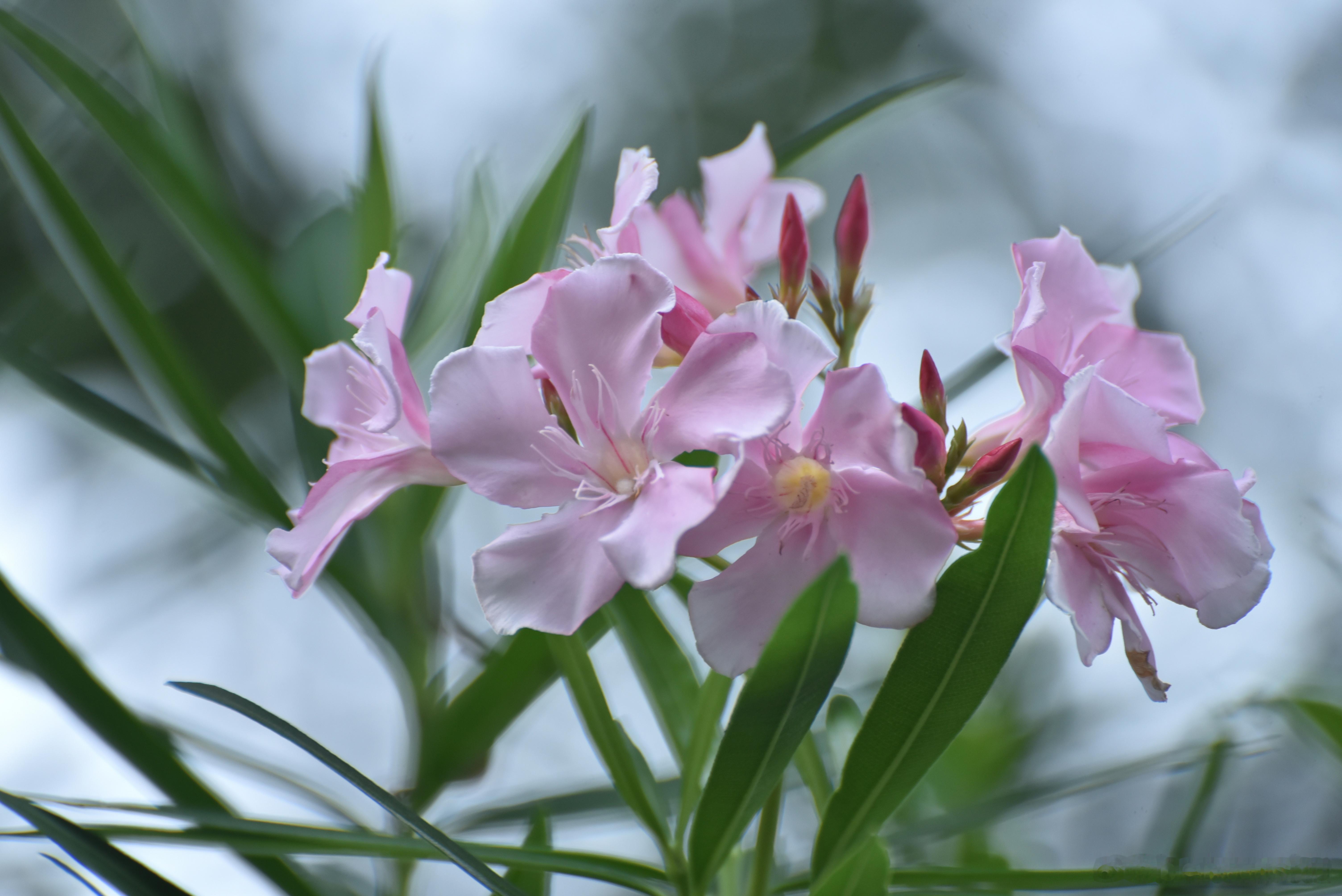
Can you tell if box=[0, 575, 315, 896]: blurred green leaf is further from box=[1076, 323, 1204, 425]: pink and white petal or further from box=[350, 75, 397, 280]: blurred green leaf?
box=[1076, 323, 1204, 425]: pink and white petal

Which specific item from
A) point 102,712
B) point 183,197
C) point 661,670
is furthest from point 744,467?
point 183,197

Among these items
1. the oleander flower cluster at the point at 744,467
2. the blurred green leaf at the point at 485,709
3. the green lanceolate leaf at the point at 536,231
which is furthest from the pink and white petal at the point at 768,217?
the blurred green leaf at the point at 485,709

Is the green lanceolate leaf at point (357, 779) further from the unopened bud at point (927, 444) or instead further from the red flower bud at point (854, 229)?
the red flower bud at point (854, 229)

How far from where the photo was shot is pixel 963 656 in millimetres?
568

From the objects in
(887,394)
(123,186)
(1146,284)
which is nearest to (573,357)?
(887,394)

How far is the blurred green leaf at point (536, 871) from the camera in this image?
0.78 metres

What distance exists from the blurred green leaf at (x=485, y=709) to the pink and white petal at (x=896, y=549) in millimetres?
415

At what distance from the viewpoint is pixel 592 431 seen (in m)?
0.66

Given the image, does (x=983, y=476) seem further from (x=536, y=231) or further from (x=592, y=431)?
(x=536, y=231)

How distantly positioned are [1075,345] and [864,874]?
1.47 ft

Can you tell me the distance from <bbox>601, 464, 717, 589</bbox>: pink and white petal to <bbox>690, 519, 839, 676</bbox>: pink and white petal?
0.05 metres

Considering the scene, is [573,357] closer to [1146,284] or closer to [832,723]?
[832,723]

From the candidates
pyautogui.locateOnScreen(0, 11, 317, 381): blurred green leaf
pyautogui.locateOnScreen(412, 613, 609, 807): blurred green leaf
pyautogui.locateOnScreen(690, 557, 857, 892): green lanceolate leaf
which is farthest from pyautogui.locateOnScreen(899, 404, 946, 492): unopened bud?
pyautogui.locateOnScreen(0, 11, 317, 381): blurred green leaf

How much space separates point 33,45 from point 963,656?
1.12 m
